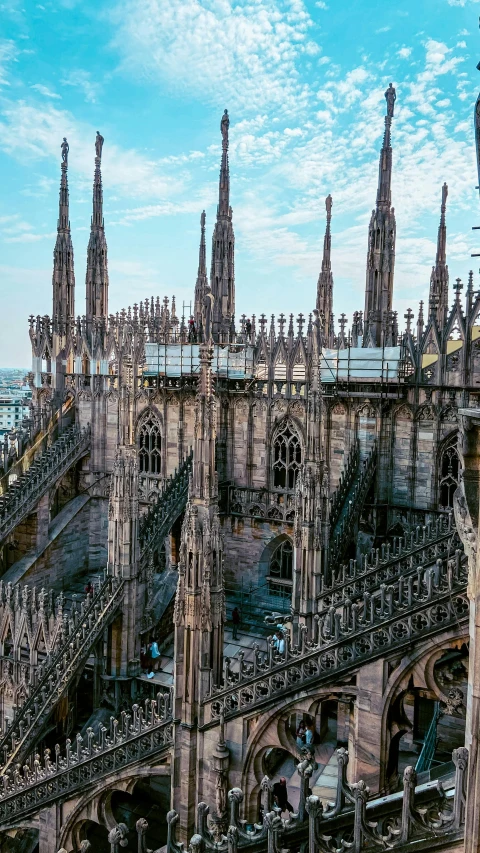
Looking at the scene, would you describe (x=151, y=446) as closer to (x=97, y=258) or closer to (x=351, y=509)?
(x=97, y=258)

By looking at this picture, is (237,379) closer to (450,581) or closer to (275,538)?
(275,538)

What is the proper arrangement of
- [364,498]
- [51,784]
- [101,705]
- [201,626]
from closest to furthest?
[201,626] → [51,784] → [101,705] → [364,498]

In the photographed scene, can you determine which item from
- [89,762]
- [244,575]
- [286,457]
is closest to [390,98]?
[286,457]

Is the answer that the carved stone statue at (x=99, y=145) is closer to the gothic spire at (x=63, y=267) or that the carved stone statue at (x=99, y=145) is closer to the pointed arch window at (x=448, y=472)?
the gothic spire at (x=63, y=267)

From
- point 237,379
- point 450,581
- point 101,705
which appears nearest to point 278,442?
point 237,379

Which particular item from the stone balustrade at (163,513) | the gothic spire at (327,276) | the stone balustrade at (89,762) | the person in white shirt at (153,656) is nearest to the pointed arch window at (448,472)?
the stone balustrade at (163,513)

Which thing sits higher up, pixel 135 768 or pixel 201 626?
pixel 201 626
